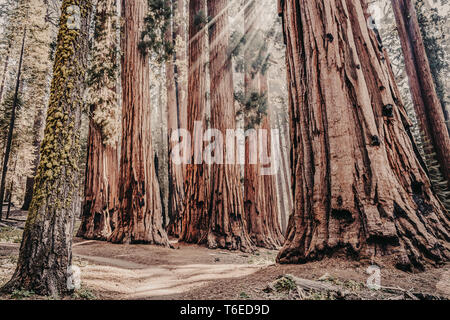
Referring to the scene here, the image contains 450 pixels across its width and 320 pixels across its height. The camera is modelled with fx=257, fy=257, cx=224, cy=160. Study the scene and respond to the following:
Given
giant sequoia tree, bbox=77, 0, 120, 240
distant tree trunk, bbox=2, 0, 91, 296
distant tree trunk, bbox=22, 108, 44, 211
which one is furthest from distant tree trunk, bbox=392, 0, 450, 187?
distant tree trunk, bbox=22, 108, 44, 211

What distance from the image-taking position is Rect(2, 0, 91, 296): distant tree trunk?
2.31 m

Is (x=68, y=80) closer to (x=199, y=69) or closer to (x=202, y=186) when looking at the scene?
(x=202, y=186)

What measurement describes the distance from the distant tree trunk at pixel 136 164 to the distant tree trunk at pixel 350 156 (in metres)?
4.44

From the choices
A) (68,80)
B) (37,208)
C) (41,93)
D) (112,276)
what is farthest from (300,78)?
(41,93)

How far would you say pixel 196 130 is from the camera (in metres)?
8.06

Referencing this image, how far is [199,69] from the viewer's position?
322 inches

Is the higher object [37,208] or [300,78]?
[300,78]

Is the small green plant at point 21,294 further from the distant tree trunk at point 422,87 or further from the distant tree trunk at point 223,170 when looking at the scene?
the distant tree trunk at point 422,87

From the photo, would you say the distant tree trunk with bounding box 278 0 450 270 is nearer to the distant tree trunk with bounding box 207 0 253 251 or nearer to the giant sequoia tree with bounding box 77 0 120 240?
the distant tree trunk with bounding box 207 0 253 251

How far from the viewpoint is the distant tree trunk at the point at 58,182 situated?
2.31 m

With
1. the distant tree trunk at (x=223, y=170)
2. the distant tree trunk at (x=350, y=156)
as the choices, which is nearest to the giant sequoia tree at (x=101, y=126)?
the distant tree trunk at (x=223, y=170)

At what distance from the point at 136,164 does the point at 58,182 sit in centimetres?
419

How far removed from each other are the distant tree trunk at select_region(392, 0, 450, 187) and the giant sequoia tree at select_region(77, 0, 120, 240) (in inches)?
375
